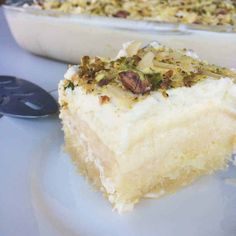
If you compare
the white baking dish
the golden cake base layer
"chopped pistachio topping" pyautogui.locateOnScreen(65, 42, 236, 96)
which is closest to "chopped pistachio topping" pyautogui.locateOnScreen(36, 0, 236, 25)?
the white baking dish

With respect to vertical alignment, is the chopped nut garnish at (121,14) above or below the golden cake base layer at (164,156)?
above

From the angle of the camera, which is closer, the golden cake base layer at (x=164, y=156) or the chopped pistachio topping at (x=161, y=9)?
the golden cake base layer at (x=164, y=156)

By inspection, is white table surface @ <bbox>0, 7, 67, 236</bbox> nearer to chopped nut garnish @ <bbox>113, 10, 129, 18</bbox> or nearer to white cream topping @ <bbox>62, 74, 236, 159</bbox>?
white cream topping @ <bbox>62, 74, 236, 159</bbox>

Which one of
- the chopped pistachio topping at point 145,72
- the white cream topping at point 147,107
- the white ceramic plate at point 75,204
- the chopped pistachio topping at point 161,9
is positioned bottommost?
the white ceramic plate at point 75,204

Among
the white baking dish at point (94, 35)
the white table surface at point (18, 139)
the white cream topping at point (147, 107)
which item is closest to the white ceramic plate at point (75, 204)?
the white table surface at point (18, 139)

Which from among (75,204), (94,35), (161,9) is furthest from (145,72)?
(161,9)

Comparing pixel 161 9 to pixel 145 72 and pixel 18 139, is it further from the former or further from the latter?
pixel 18 139

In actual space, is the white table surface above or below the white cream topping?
below

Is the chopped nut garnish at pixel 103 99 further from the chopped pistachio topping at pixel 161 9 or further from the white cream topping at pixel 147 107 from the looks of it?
the chopped pistachio topping at pixel 161 9
